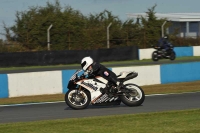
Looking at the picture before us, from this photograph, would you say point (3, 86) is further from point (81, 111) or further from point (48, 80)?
point (81, 111)

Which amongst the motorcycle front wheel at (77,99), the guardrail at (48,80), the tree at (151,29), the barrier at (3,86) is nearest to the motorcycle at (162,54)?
the tree at (151,29)

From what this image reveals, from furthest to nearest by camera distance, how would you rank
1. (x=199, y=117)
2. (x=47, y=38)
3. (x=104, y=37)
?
(x=104, y=37) → (x=47, y=38) → (x=199, y=117)

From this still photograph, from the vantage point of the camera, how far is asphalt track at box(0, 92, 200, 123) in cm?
1087

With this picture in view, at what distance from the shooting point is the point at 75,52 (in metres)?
29.6

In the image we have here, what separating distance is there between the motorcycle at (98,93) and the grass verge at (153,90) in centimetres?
A: 317

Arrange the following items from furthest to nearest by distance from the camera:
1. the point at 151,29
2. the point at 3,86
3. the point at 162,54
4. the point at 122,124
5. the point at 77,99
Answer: the point at 151,29 → the point at 162,54 → the point at 3,86 → the point at 77,99 → the point at 122,124

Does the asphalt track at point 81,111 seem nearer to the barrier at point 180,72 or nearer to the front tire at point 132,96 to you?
the front tire at point 132,96

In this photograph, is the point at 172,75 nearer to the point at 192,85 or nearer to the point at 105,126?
the point at 192,85

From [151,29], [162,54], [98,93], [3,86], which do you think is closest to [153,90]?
[3,86]

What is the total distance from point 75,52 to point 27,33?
18.5 feet

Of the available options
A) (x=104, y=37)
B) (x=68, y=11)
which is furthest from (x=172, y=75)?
(x=68, y=11)

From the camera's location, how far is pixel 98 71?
1173cm

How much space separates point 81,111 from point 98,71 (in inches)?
37.4

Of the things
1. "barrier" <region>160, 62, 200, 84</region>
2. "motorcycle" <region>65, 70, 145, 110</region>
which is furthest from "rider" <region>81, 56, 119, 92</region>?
"barrier" <region>160, 62, 200, 84</region>
